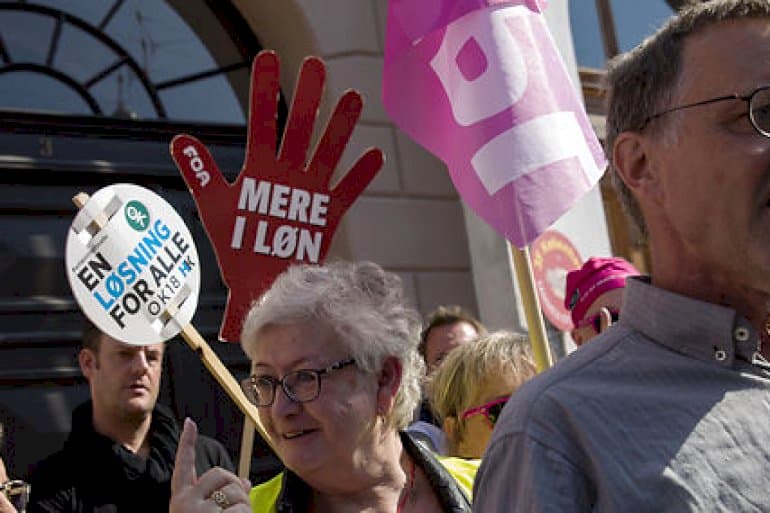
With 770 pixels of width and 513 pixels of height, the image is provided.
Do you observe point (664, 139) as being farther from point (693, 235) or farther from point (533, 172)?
point (533, 172)

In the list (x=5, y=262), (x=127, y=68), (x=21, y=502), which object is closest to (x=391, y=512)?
(x=21, y=502)

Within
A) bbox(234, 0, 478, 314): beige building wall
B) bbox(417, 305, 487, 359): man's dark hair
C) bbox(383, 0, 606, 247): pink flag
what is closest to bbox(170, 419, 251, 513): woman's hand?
bbox(383, 0, 606, 247): pink flag

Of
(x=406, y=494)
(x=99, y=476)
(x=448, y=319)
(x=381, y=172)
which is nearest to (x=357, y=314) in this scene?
(x=406, y=494)

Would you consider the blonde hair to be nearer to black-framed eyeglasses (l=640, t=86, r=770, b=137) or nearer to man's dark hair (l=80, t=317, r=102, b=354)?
man's dark hair (l=80, t=317, r=102, b=354)

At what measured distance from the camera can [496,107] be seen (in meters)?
2.96

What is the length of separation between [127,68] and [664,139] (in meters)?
4.62

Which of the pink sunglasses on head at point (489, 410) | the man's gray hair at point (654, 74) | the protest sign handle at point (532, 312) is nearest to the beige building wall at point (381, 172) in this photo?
the pink sunglasses on head at point (489, 410)

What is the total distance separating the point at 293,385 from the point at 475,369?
100 cm

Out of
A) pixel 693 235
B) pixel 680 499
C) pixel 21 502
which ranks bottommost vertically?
pixel 21 502

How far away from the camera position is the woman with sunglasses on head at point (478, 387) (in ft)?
9.88

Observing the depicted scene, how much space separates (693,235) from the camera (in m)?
1.46

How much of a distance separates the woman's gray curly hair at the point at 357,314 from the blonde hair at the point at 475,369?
66 centimetres

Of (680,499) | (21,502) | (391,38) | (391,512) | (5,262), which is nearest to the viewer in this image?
(680,499)

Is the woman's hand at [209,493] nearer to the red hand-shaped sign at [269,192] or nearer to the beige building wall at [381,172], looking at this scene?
the red hand-shaped sign at [269,192]
